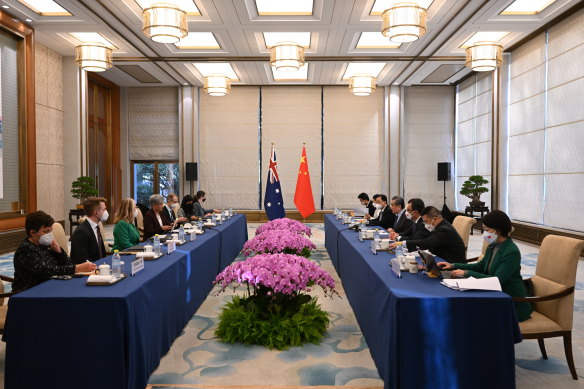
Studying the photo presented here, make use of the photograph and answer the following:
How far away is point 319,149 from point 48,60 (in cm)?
772

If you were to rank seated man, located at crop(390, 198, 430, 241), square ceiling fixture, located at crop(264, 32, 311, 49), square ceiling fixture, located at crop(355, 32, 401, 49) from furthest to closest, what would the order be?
square ceiling fixture, located at crop(355, 32, 401, 49)
square ceiling fixture, located at crop(264, 32, 311, 49)
seated man, located at crop(390, 198, 430, 241)

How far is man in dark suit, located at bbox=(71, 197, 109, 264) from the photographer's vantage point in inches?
164

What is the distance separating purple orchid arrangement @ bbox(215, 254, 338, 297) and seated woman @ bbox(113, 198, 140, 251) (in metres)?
1.87

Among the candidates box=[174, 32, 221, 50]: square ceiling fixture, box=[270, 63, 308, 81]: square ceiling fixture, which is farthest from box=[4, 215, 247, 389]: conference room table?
box=[270, 63, 308, 81]: square ceiling fixture

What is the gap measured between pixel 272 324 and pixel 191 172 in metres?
10.7

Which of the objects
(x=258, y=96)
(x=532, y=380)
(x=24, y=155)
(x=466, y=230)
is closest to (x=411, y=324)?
(x=532, y=380)

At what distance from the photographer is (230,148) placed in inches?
584

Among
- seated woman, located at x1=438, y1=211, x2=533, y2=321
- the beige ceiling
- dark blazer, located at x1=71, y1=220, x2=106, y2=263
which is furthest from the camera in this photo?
the beige ceiling

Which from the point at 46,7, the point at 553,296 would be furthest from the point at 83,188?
the point at 553,296

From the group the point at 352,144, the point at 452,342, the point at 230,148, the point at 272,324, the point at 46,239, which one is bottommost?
the point at 272,324

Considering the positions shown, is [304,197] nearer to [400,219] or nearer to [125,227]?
[400,219]

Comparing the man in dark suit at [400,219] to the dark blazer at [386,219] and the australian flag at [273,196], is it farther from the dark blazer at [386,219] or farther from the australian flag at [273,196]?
the australian flag at [273,196]

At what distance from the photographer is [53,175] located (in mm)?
10875

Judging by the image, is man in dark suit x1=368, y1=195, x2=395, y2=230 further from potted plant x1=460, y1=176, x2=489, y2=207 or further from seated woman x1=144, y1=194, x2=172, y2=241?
potted plant x1=460, y1=176, x2=489, y2=207
